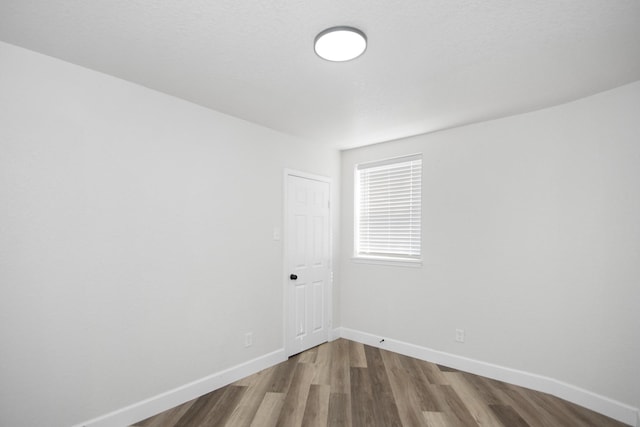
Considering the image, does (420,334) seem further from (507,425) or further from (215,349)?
(215,349)

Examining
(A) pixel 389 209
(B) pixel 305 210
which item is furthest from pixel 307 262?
(A) pixel 389 209

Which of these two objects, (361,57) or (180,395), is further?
(180,395)

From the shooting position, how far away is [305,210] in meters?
3.93

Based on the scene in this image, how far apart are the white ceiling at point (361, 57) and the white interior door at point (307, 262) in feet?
4.10

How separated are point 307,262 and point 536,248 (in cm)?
243

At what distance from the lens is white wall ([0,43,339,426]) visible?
1953 millimetres

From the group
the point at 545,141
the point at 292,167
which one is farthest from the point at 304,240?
the point at 545,141

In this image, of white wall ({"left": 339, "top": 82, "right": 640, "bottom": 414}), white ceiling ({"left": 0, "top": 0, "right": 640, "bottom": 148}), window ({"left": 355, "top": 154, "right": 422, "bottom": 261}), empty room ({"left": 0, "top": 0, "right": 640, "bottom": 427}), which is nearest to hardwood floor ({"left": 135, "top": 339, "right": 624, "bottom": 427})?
empty room ({"left": 0, "top": 0, "right": 640, "bottom": 427})

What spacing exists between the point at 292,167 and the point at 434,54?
6.95 ft

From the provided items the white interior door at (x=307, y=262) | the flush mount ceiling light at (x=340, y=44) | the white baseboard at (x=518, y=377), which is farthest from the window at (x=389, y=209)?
the flush mount ceiling light at (x=340, y=44)

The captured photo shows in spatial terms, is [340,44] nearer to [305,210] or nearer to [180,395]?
[305,210]

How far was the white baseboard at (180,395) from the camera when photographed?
89.2 inches

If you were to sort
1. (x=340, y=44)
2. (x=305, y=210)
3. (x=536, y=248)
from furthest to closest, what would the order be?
1. (x=305, y=210)
2. (x=536, y=248)
3. (x=340, y=44)

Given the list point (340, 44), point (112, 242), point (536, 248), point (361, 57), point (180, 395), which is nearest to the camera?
point (340, 44)
